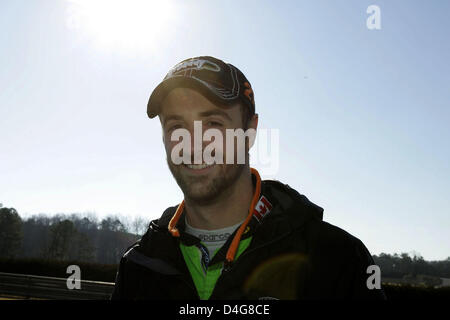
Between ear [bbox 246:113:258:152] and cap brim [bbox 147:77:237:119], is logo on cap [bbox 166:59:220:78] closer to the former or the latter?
cap brim [bbox 147:77:237:119]

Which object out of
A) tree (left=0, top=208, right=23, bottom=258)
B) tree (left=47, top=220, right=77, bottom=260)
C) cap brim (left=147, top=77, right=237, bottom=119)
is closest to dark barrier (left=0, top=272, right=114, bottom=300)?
cap brim (left=147, top=77, right=237, bottom=119)

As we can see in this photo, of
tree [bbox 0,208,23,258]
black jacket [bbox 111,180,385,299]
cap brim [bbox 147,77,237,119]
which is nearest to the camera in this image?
black jacket [bbox 111,180,385,299]

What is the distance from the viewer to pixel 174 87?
281cm

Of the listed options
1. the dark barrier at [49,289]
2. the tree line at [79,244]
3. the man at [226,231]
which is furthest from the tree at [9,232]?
the man at [226,231]

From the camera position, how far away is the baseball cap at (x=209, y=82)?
105 inches

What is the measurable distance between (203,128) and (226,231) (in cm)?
85

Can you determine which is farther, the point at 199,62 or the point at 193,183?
the point at 199,62

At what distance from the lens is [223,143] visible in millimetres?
2547

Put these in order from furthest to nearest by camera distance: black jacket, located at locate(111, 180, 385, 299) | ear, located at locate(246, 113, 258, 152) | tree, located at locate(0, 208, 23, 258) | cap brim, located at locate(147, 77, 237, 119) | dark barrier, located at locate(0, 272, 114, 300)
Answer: tree, located at locate(0, 208, 23, 258) → dark barrier, located at locate(0, 272, 114, 300) → ear, located at locate(246, 113, 258, 152) → cap brim, located at locate(147, 77, 237, 119) → black jacket, located at locate(111, 180, 385, 299)

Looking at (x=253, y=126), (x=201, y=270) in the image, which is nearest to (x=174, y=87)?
(x=253, y=126)

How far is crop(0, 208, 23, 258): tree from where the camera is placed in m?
66.4
